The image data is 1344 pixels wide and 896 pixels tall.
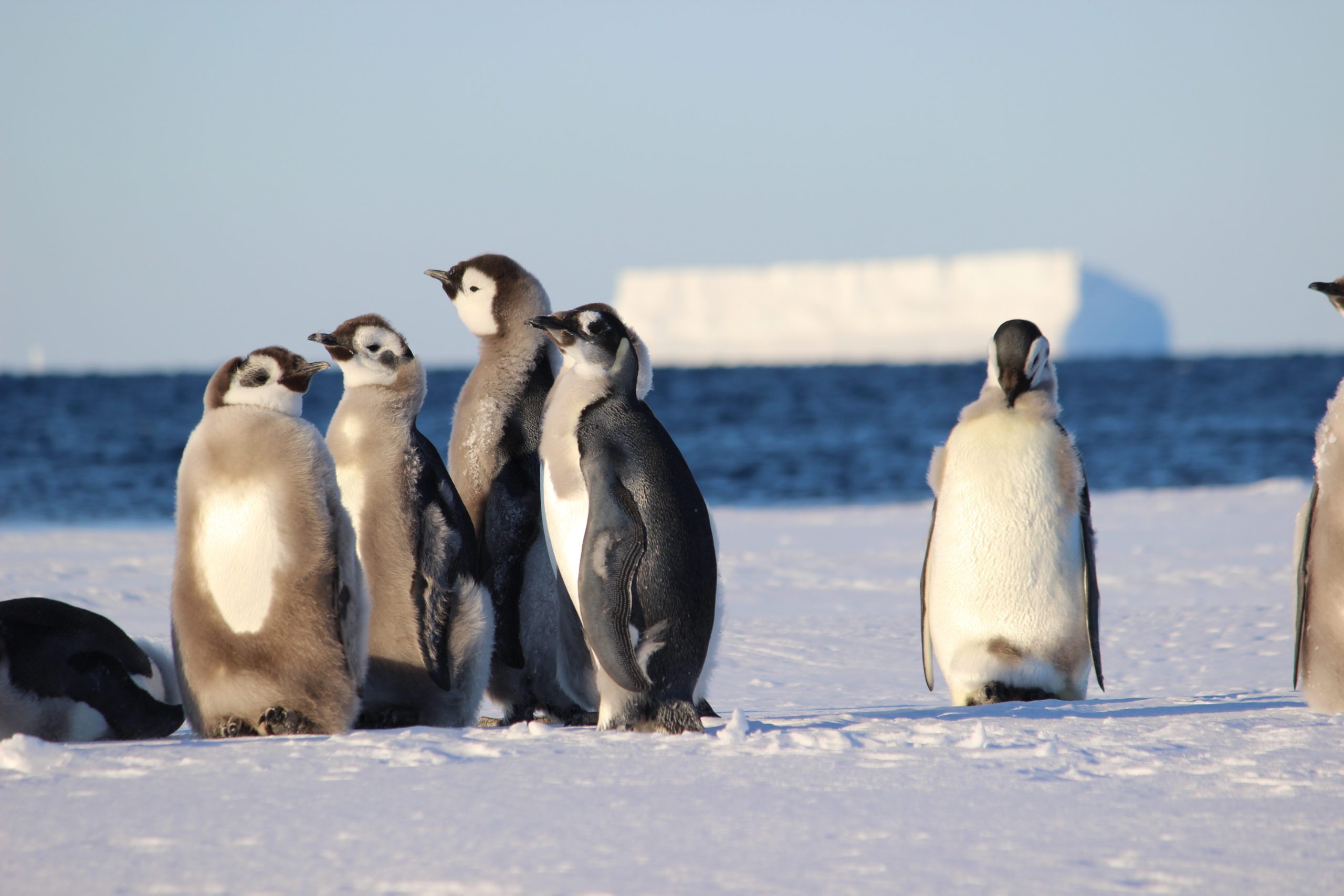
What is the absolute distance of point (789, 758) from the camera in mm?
2805

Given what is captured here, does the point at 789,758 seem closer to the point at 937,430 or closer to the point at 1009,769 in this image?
the point at 1009,769

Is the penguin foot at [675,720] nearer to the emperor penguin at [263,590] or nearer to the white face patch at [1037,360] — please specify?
the emperor penguin at [263,590]

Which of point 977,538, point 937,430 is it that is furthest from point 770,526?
point 937,430

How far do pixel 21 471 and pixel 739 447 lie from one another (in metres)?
11.6

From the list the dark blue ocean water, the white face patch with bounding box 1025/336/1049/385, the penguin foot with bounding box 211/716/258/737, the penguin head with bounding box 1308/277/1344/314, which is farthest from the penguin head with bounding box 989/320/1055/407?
the dark blue ocean water

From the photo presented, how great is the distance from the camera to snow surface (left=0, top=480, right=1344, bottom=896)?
1985mm

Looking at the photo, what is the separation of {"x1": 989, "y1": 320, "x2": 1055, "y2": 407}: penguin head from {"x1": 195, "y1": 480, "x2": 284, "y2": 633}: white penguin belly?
7.58ft

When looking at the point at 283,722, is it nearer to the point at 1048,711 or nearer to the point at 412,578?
the point at 412,578

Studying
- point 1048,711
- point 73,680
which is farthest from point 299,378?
point 1048,711

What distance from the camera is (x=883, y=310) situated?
9400cm

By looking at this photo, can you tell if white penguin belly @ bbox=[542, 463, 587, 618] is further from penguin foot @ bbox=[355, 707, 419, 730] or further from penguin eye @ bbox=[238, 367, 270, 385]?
penguin eye @ bbox=[238, 367, 270, 385]

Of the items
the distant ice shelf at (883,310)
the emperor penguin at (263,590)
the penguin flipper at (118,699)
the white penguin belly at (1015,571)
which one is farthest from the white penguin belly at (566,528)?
the distant ice shelf at (883,310)

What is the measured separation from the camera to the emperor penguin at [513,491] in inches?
156

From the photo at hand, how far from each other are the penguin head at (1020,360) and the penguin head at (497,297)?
1.45 m
